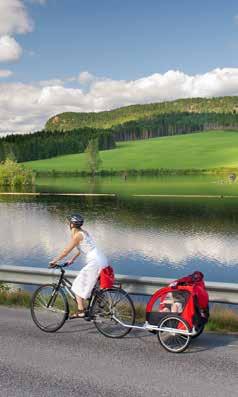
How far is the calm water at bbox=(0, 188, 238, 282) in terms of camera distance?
83.9 ft

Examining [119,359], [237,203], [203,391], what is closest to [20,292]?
[119,359]

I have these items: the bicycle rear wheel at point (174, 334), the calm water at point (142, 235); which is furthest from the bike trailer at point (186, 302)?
the calm water at point (142, 235)

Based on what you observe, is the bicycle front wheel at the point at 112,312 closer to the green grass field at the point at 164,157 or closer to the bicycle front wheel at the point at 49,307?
the bicycle front wheel at the point at 49,307

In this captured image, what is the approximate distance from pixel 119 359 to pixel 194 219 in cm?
3853

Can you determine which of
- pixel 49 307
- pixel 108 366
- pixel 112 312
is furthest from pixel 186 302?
pixel 49 307

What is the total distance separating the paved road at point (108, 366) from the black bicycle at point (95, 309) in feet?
0.65

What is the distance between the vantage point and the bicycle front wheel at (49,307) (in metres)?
8.88

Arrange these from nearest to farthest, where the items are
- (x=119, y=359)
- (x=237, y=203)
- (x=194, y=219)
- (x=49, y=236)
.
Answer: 1. (x=119, y=359)
2. (x=49, y=236)
3. (x=194, y=219)
4. (x=237, y=203)

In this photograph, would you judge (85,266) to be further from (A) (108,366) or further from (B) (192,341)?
(B) (192,341)

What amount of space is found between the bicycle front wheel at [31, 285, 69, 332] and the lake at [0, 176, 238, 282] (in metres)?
14.4

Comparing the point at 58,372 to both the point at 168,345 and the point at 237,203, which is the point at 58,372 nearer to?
the point at 168,345

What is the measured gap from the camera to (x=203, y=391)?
6.08 metres

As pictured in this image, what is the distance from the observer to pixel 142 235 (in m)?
35.1

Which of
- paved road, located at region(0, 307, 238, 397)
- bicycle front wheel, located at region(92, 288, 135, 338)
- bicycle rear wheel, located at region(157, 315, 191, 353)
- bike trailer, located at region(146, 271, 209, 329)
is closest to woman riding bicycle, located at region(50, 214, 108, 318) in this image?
bicycle front wheel, located at region(92, 288, 135, 338)
